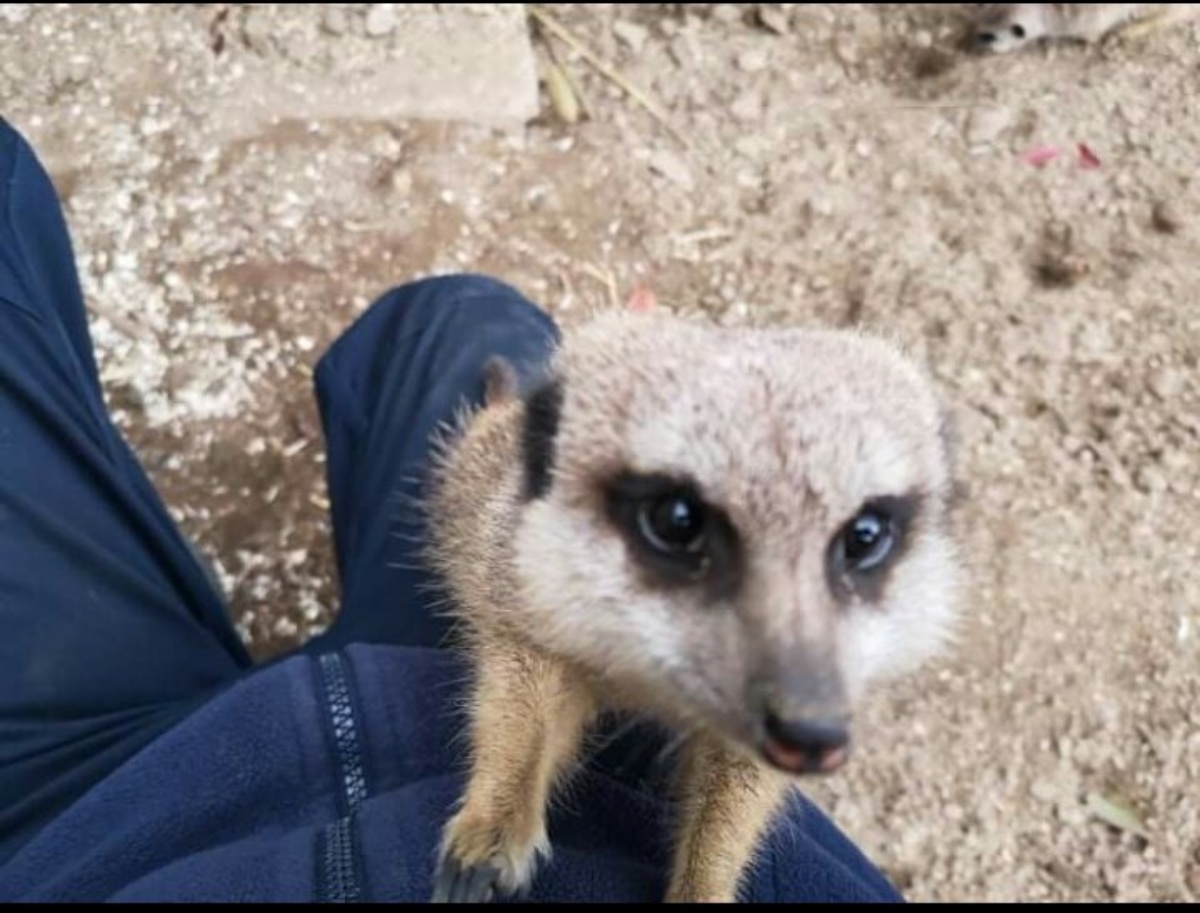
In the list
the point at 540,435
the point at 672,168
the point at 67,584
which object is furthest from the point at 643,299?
the point at 67,584

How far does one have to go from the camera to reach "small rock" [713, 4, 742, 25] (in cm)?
266

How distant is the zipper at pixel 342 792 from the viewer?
114 cm

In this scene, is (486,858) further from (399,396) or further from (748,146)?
(748,146)

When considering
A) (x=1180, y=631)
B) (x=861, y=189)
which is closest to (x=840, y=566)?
(x=1180, y=631)

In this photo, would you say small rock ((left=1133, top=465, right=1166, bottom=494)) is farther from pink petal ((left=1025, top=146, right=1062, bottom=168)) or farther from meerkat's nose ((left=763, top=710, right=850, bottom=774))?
meerkat's nose ((left=763, top=710, right=850, bottom=774))

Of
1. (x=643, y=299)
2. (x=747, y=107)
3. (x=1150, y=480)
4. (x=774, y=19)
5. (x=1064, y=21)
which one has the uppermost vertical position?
(x=1064, y=21)

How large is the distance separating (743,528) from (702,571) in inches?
2.5

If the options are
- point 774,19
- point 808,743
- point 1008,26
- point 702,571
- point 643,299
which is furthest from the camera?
point 774,19

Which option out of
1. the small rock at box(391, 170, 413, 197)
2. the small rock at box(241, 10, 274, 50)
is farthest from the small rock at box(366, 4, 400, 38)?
the small rock at box(391, 170, 413, 197)

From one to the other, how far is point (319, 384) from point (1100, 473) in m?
1.19

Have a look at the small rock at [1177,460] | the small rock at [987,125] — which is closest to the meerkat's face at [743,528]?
the small rock at [1177,460]

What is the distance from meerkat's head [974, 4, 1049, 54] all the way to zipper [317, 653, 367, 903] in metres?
1.55

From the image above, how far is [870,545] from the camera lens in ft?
3.99

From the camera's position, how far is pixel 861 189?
2.39 m
